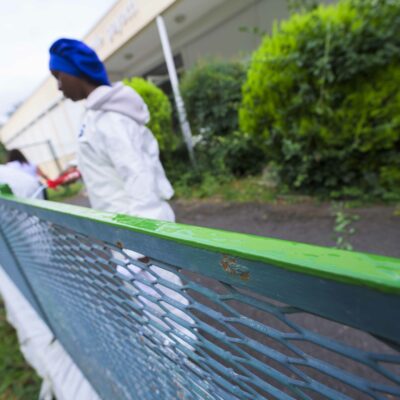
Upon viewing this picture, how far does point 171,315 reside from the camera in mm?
750

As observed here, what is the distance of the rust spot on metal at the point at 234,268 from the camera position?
1.37 feet

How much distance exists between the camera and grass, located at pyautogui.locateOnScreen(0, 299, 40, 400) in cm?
226

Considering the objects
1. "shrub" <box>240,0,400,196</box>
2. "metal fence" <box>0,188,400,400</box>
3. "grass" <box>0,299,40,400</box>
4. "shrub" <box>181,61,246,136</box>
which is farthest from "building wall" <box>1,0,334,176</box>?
"metal fence" <box>0,188,400,400</box>

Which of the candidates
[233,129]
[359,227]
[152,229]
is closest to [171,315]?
[152,229]

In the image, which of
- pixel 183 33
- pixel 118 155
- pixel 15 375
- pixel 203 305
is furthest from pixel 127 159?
pixel 183 33

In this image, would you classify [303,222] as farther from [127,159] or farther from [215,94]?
[215,94]

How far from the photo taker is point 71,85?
1625mm

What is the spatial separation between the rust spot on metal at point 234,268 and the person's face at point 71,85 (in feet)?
5.44

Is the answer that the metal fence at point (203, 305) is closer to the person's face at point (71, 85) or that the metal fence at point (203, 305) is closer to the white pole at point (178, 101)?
the person's face at point (71, 85)

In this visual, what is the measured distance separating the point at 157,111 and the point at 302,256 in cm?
609

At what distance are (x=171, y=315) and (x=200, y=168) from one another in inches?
219

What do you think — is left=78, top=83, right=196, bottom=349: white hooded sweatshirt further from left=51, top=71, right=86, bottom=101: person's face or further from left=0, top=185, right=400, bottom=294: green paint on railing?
left=0, top=185, right=400, bottom=294: green paint on railing

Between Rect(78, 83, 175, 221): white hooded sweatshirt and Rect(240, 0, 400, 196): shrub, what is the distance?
2.63 m

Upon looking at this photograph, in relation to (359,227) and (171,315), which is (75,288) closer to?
(171,315)
